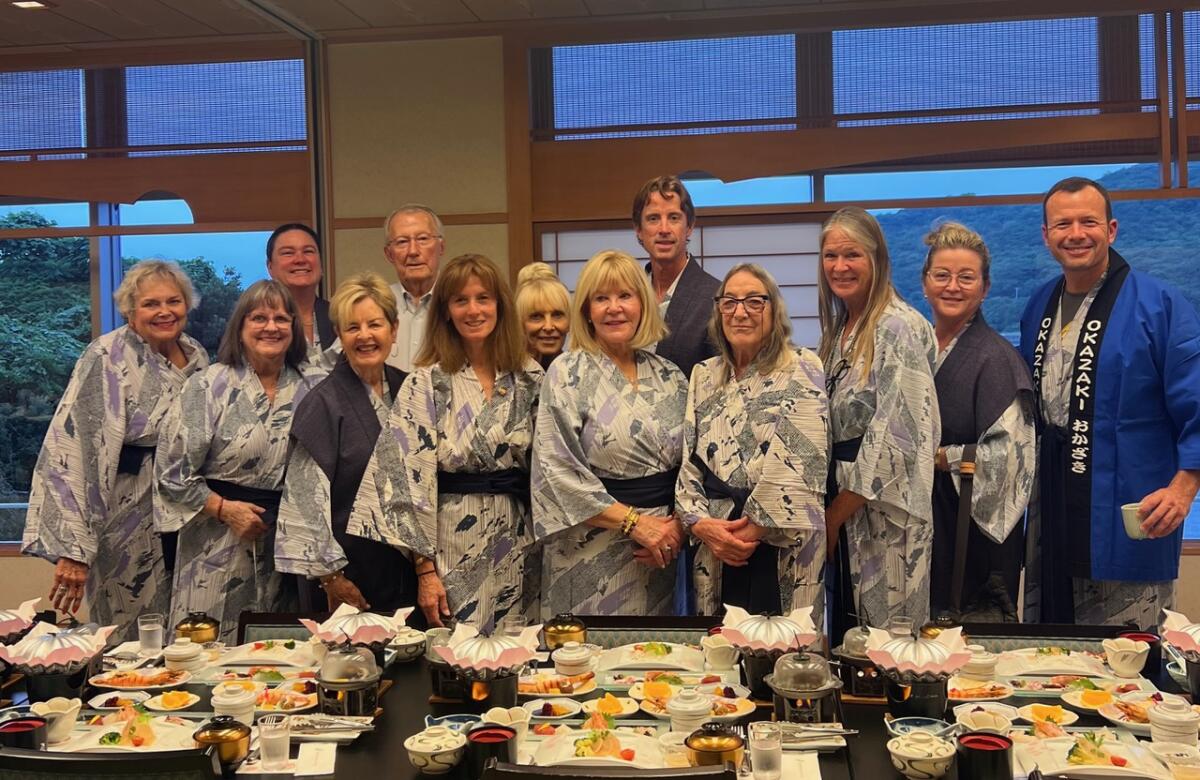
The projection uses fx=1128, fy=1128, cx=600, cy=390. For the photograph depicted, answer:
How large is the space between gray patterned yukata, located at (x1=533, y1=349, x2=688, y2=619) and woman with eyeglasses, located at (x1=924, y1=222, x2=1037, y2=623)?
84cm

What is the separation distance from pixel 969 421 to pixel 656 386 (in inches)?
38.4

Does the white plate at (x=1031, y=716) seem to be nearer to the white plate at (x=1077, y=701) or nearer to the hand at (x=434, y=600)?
the white plate at (x=1077, y=701)

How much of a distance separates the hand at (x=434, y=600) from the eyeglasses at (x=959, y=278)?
1809 mm

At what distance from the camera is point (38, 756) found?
5.19 feet

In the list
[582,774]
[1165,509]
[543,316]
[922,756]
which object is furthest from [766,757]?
[543,316]

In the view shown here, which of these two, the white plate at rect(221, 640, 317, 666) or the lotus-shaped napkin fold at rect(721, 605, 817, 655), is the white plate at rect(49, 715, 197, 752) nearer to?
the white plate at rect(221, 640, 317, 666)

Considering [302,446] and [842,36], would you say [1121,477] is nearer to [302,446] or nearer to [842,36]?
[302,446]

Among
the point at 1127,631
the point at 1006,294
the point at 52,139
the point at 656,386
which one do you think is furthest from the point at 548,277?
the point at 52,139

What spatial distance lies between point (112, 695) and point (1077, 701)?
1.90 m

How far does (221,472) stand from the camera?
3564 millimetres

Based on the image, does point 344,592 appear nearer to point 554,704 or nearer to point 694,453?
point 694,453

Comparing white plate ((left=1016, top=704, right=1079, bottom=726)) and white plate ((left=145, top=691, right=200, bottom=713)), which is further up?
white plate ((left=145, top=691, right=200, bottom=713))

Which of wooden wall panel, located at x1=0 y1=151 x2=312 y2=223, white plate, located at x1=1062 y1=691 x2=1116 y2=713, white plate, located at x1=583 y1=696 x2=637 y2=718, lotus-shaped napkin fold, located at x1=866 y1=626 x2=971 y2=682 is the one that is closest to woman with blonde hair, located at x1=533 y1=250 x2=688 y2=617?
white plate, located at x1=583 y1=696 x2=637 y2=718

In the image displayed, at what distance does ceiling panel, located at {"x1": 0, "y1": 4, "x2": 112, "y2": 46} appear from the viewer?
5473 millimetres
